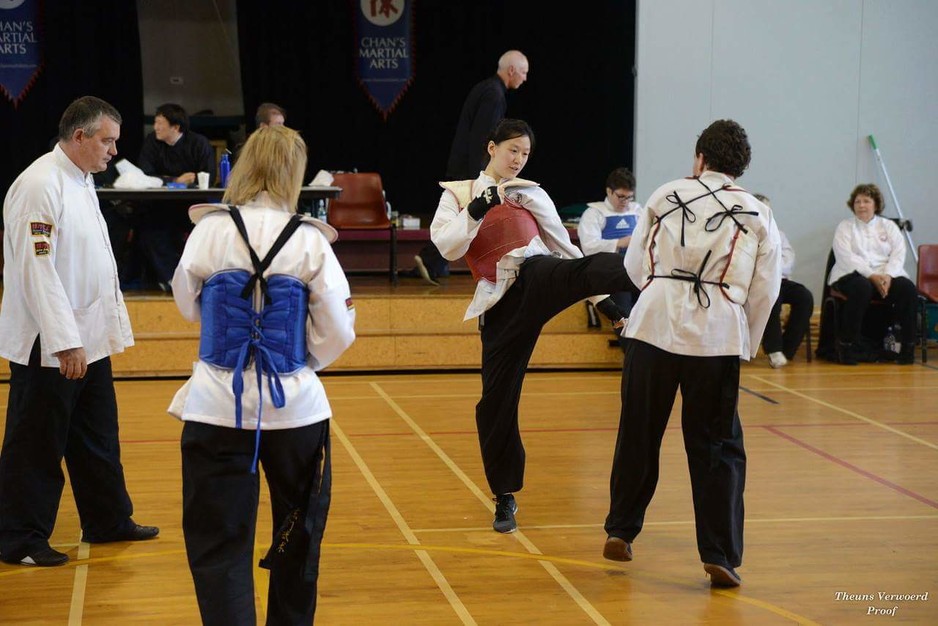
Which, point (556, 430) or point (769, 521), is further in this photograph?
point (556, 430)

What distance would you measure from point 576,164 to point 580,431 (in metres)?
6.80

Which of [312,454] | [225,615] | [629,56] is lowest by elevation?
[225,615]

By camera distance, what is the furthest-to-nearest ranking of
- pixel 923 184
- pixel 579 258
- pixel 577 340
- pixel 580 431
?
pixel 923 184
pixel 577 340
pixel 580 431
pixel 579 258

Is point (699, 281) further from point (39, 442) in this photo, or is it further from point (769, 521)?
point (39, 442)

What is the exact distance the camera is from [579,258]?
422cm

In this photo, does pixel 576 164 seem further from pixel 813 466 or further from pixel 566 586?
pixel 566 586

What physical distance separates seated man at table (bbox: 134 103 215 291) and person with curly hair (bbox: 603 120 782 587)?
5321mm

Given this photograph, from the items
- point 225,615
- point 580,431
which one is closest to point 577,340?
point 580,431

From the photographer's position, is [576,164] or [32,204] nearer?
[32,204]

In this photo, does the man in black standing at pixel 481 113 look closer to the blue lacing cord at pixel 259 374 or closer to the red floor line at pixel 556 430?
the red floor line at pixel 556 430

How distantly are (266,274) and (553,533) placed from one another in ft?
6.84

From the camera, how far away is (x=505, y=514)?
4445 millimetres

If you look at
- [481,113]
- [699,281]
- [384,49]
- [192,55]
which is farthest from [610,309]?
[192,55]

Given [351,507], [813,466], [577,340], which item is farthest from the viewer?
[577,340]
